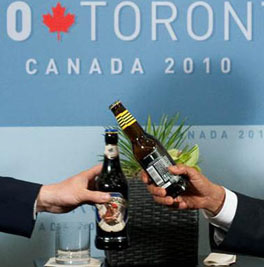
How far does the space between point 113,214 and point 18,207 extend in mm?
227

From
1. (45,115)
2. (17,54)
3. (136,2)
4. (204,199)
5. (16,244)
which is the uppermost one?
(136,2)

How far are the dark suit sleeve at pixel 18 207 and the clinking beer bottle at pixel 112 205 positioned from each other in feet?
0.50

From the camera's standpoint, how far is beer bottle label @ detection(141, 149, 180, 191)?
67.9 inches

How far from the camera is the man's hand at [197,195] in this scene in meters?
1.76

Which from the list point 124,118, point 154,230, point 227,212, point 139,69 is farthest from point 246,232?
point 139,69

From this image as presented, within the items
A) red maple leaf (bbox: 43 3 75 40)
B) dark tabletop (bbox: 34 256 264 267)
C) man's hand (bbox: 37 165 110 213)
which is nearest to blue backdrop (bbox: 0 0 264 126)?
red maple leaf (bbox: 43 3 75 40)

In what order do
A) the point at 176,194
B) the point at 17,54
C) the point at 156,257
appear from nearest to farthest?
the point at 176,194 → the point at 156,257 → the point at 17,54

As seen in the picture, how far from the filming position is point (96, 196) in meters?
1.74

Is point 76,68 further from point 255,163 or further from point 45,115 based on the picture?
point 255,163

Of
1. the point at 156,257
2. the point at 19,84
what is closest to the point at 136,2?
the point at 19,84

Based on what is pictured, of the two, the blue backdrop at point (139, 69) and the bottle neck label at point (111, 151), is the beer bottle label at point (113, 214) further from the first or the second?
the blue backdrop at point (139, 69)

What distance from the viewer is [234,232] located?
1.85 m

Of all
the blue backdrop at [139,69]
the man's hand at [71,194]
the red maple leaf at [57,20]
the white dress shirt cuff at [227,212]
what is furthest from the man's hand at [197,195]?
the red maple leaf at [57,20]

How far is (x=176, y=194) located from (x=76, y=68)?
2.26 ft
